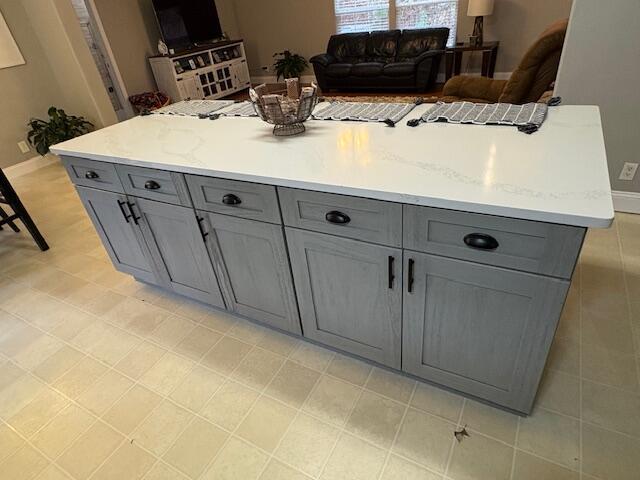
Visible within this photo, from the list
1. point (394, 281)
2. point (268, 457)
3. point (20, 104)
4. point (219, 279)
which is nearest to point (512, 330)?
point (394, 281)

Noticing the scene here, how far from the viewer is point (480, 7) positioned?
193 inches

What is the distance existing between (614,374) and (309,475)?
126 centimetres

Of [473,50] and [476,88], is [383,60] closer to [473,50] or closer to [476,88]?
[473,50]

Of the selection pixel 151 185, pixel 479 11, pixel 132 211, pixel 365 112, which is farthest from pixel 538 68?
pixel 479 11

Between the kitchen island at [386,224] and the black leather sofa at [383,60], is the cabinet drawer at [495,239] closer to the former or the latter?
the kitchen island at [386,224]

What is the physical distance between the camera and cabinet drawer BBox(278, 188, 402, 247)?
44.0 inches

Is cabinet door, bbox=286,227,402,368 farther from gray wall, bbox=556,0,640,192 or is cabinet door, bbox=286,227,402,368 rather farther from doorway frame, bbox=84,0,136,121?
doorway frame, bbox=84,0,136,121

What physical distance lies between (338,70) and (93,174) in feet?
15.3

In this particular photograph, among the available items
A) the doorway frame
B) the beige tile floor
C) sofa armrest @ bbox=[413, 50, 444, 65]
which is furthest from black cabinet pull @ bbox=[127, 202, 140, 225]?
sofa armrest @ bbox=[413, 50, 444, 65]

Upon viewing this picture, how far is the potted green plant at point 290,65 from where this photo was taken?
6.68 metres

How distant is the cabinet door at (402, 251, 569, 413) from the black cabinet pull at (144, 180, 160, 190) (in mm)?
1102

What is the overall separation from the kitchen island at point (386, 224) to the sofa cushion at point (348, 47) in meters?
4.83

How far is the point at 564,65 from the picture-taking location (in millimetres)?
2189

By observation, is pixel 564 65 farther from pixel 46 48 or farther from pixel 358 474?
pixel 46 48
